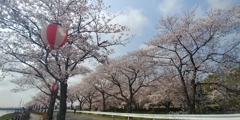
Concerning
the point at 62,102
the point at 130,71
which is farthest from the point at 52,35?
the point at 130,71

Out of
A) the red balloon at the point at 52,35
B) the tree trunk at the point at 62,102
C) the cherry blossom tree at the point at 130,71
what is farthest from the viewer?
the cherry blossom tree at the point at 130,71

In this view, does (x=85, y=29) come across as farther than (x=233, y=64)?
No

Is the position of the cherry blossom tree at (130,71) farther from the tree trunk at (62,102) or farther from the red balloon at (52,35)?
the red balloon at (52,35)

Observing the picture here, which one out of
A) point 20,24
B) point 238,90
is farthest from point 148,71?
point 20,24

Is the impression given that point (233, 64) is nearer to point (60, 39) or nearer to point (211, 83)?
point (211, 83)

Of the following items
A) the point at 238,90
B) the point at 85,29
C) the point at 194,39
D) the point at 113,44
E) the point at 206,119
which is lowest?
the point at 206,119

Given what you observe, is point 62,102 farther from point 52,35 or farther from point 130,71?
point 130,71

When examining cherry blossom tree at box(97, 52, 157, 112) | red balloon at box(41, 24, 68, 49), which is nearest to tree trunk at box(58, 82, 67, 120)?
red balloon at box(41, 24, 68, 49)

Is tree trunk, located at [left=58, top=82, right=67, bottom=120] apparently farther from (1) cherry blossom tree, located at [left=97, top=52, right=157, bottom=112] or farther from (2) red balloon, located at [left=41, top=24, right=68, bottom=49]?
(1) cherry blossom tree, located at [left=97, top=52, right=157, bottom=112]

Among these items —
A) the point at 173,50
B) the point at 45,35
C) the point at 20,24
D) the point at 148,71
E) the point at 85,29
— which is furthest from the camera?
the point at 148,71

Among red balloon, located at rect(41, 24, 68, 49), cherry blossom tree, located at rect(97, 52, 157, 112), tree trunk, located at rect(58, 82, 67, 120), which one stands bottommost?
tree trunk, located at rect(58, 82, 67, 120)

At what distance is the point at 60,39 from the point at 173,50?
480 inches

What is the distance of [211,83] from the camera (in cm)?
1457

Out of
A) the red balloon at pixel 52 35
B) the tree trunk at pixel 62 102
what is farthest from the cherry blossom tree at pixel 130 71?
the red balloon at pixel 52 35
